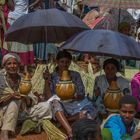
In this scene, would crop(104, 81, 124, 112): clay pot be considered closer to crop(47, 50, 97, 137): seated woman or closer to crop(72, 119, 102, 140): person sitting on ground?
crop(47, 50, 97, 137): seated woman

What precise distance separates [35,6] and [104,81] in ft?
12.5

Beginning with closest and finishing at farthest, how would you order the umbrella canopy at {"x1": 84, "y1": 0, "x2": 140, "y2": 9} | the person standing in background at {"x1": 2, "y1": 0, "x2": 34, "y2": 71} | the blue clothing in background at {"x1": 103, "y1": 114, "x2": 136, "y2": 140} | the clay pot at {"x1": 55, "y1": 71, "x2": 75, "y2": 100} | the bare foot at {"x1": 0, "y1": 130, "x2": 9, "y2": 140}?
1. the blue clothing in background at {"x1": 103, "y1": 114, "x2": 136, "y2": 140}
2. the bare foot at {"x1": 0, "y1": 130, "x2": 9, "y2": 140}
3. the clay pot at {"x1": 55, "y1": 71, "x2": 75, "y2": 100}
4. the umbrella canopy at {"x1": 84, "y1": 0, "x2": 140, "y2": 9}
5. the person standing in background at {"x1": 2, "y1": 0, "x2": 34, "y2": 71}

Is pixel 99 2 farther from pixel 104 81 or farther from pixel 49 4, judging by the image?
pixel 49 4

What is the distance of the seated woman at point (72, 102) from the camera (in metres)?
6.30

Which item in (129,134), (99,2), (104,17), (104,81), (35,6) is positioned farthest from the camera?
(104,17)

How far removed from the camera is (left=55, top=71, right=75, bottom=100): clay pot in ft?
20.6

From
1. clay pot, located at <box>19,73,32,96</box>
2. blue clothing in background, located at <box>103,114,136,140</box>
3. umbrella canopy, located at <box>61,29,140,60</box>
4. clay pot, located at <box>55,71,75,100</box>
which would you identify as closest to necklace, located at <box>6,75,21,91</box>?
clay pot, located at <box>19,73,32,96</box>

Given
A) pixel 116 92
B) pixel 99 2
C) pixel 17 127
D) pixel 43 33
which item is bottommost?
pixel 17 127

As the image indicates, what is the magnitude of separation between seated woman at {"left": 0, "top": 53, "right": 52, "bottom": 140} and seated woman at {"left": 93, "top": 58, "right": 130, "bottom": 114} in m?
0.68

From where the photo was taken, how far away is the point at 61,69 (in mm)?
6574

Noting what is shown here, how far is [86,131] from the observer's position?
3.41m

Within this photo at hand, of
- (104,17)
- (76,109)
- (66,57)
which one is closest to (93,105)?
(76,109)

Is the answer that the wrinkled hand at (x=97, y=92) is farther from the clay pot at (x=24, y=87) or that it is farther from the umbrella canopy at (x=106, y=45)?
the clay pot at (x=24, y=87)

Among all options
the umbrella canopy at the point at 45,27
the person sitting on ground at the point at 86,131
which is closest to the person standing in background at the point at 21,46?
the umbrella canopy at the point at 45,27
